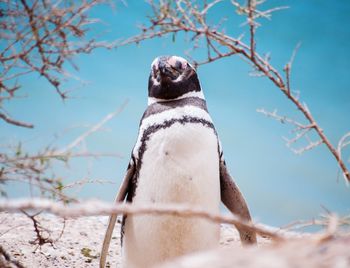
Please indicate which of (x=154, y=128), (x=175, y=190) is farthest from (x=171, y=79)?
(x=175, y=190)

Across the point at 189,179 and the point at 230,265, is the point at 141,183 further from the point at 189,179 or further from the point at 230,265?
the point at 230,265

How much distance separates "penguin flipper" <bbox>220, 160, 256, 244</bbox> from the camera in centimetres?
326

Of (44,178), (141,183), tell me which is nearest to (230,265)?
(44,178)

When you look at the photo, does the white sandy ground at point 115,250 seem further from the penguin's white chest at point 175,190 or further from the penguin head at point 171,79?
the penguin head at point 171,79

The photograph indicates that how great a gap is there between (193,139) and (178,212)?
5.85 feet

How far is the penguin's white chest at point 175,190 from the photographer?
2.77 metres

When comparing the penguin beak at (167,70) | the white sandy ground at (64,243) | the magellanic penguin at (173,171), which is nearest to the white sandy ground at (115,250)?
the white sandy ground at (64,243)

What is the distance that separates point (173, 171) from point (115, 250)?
105 inches

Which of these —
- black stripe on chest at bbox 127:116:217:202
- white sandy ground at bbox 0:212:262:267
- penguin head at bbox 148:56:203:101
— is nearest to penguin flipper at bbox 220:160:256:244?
black stripe on chest at bbox 127:116:217:202

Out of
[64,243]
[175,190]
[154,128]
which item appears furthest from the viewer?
[64,243]

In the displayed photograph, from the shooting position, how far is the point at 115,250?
5.07 m

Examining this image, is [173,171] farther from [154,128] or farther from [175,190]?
[154,128]

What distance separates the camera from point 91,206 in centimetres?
111

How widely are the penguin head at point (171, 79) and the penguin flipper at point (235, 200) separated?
63 cm
